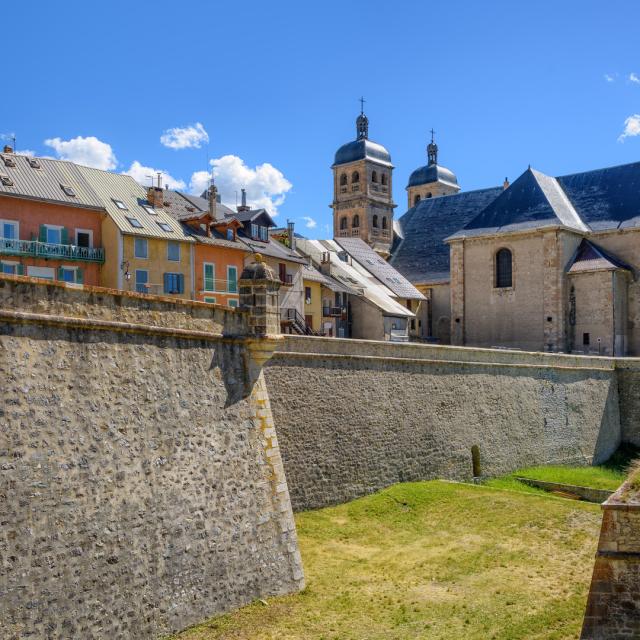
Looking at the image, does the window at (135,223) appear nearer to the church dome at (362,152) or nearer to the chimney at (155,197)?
the chimney at (155,197)

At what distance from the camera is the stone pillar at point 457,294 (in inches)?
1960

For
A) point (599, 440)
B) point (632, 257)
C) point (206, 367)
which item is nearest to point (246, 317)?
point (206, 367)

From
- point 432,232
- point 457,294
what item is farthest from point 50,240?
point 432,232

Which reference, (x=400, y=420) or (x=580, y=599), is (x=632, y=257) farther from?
(x=580, y=599)

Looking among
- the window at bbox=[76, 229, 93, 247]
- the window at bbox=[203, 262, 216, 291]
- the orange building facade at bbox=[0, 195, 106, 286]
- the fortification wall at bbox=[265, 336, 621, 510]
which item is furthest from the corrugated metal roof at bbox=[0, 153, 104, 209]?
the fortification wall at bbox=[265, 336, 621, 510]

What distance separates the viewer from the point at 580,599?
15.7 meters

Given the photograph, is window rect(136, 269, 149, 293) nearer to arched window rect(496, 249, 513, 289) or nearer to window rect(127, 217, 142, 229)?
window rect(127, 217, 142, 229)

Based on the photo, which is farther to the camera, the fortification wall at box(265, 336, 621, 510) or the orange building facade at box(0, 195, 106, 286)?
the orange building facade at box(0, 195, 106, 286)

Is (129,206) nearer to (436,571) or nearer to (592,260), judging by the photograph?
(436,571)

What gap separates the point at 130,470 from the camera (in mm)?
13094

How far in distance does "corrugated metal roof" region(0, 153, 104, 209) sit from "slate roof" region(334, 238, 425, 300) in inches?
947

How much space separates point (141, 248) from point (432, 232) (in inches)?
1313

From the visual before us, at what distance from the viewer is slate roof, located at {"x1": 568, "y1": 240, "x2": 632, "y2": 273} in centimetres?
4466

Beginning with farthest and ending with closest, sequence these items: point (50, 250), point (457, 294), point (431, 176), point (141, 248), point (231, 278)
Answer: point (431, 176)
point (457, 294)
point (231, 278)
point (141, 248)
point (50, 250)
